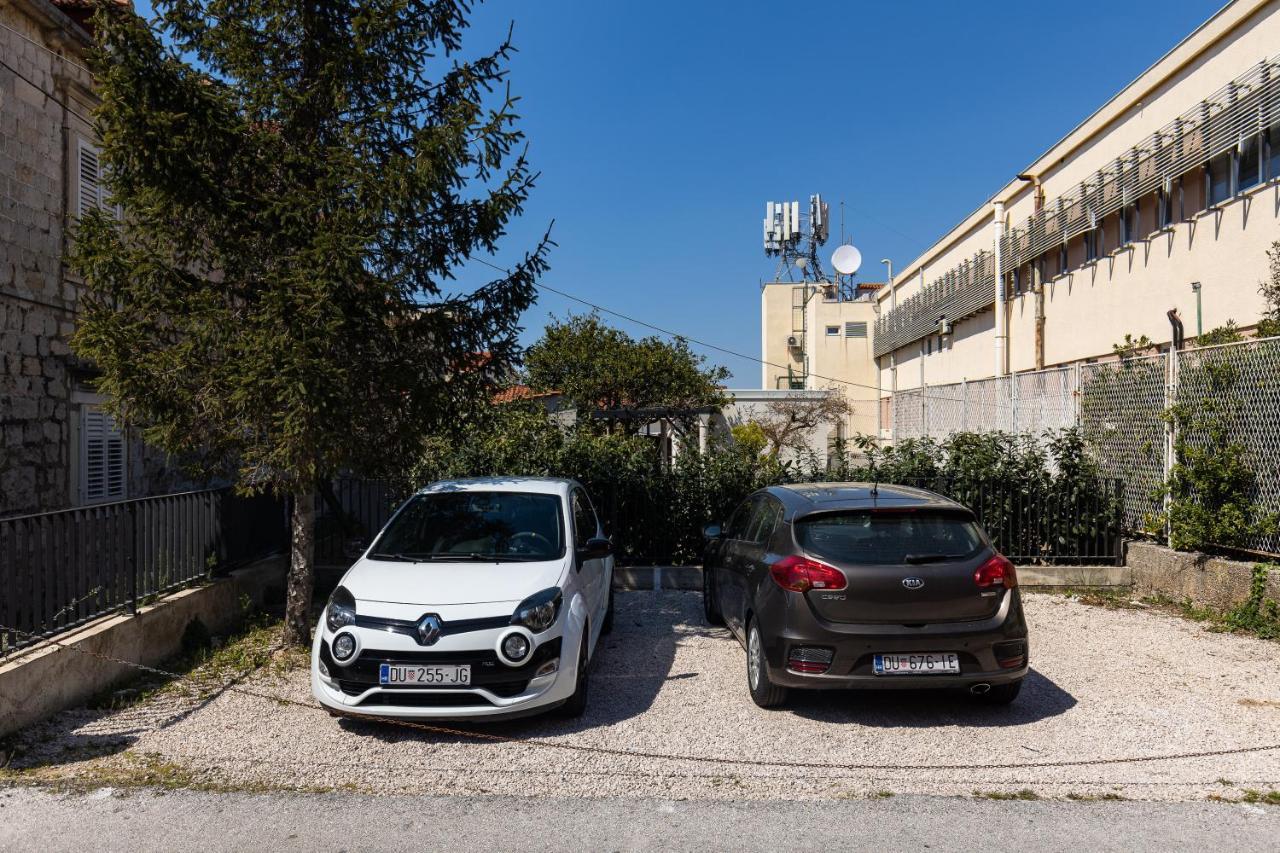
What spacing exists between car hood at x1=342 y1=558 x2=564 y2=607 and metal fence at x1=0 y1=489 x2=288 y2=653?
197cm

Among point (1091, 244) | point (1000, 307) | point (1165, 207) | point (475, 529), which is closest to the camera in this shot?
point (475, 529)

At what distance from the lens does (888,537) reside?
5.71 m

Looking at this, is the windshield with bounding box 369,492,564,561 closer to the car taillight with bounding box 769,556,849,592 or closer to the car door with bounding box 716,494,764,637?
the car door with bounding box 716,494,764,637

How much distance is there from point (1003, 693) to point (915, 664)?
895mm

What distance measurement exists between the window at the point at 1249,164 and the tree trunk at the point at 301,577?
46.8 feet

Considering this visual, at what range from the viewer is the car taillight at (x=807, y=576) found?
216 inches

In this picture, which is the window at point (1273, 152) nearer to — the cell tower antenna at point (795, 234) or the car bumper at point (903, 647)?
the car bumper at point (903, 647)

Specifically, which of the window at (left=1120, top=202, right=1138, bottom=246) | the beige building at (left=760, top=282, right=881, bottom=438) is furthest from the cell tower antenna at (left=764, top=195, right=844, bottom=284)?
the window at (left=1120, top=202, right=1138, bottom=246)

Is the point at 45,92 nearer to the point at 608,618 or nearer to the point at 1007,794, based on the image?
the point at 608,618

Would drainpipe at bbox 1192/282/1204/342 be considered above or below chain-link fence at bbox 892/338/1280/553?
above

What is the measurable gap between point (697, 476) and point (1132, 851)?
23.5 ft

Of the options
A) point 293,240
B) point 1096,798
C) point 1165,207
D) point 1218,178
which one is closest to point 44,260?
point 293,240

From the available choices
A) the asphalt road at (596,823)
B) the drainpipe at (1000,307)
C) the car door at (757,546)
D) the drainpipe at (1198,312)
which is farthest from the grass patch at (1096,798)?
the drainpipe at (1000,307)

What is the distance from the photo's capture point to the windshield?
252 inches
